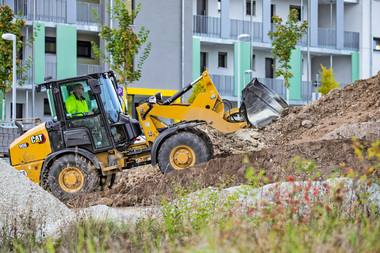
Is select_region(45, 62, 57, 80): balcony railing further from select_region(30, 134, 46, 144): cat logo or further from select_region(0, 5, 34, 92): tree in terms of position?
select_region(30, 134, 46, 144): cat logo

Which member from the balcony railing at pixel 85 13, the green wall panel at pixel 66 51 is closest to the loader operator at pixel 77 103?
the green wall panel at pixel 66 51

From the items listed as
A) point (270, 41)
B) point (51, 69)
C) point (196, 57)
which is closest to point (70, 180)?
point (51, 69)

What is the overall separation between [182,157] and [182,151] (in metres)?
0.12

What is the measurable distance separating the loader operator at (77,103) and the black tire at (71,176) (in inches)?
35.1

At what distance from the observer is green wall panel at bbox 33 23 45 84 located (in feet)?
89.5

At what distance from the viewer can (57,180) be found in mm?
11289

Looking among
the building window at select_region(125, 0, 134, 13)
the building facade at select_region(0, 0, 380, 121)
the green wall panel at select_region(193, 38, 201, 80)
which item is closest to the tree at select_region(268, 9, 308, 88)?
the building facade at select_region(0, 0, 380, 121)

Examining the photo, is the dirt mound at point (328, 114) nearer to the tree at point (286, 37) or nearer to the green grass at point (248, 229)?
the green grass at point (248, 229)

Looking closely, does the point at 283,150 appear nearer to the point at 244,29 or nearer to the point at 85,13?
the point at 85,13

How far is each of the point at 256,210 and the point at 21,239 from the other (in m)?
2.66

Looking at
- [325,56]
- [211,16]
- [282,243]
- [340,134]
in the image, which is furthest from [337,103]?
[325,56]

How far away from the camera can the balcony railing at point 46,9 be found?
27.8 meters

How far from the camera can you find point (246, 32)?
3344cm

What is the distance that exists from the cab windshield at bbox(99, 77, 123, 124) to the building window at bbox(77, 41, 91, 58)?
60.3 ft
